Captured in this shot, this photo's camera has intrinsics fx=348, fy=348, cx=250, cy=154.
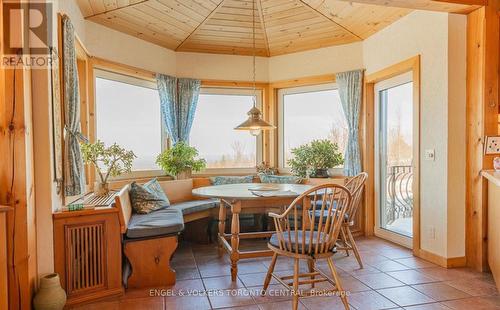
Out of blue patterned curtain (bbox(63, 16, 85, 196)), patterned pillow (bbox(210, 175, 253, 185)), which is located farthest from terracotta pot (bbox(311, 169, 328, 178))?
blue patterned curtain (bbox(63, 16, 85, 196))

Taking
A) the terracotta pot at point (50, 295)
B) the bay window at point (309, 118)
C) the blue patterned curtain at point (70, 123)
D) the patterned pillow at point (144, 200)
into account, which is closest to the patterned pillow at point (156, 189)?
the patterned pillow at point (144, 200)

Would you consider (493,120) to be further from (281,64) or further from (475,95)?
(281,64)

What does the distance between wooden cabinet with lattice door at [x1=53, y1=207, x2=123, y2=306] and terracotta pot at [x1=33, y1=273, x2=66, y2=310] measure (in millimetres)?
179

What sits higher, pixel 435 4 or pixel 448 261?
pixel 435 4

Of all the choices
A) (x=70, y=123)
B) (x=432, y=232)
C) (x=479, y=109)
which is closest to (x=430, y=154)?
(x=479, y=109)

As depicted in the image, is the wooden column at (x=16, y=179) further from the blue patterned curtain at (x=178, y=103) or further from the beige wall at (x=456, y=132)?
the beige wall at (x=456, y=132)

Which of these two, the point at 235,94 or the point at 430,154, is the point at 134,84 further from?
the point at 430,154

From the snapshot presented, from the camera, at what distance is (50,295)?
230 cm

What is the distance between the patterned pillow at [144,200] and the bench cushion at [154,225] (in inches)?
9.0

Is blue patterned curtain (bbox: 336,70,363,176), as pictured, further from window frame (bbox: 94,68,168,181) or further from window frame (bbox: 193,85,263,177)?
window frame (bbox: 94,68,168,181)

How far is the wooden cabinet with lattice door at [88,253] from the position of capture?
254 cm

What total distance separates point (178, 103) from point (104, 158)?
1.57m

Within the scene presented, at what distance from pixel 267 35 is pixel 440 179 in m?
2.78

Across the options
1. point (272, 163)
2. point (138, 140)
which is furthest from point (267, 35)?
point (138, 140)
